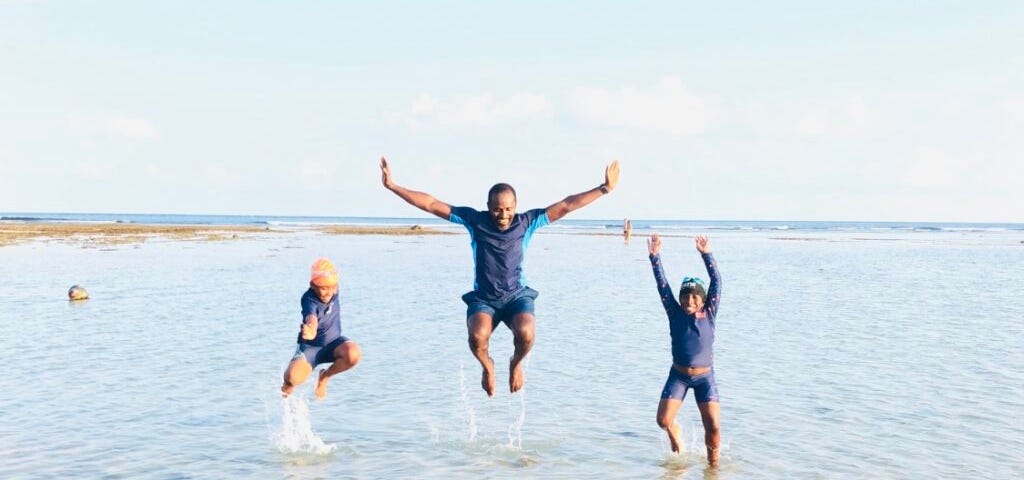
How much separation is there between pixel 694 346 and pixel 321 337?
433cm

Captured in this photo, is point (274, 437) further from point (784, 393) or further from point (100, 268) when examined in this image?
point (100, 268)

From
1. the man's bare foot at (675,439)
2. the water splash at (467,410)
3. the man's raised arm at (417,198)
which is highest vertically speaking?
the man's raised arm at (417,198)

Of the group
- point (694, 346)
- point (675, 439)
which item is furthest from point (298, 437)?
point (694, 346)

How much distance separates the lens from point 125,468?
1027 cm

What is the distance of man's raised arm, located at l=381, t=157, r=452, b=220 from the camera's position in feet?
32.0

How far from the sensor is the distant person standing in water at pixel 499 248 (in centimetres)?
985

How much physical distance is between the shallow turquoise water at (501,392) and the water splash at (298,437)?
1.5 inches

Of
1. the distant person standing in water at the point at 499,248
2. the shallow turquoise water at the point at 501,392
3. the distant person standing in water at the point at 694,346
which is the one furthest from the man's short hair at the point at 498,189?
the shallow turquoise water at the point at 501,392

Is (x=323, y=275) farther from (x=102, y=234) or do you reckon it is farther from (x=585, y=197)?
(x=102, y=234)

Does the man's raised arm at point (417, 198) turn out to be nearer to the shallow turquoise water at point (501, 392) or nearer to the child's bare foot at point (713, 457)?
the shallow turquoise water at point (501, 392)

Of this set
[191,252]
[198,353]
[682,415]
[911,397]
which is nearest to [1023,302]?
[911,397]

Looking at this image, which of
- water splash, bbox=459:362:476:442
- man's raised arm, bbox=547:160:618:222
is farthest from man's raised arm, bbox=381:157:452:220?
water splash, bbox=459:362:476:442

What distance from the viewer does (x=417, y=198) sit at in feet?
32.3

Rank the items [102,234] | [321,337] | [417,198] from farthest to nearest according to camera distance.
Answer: [102,234], [321,337], [417,198]
